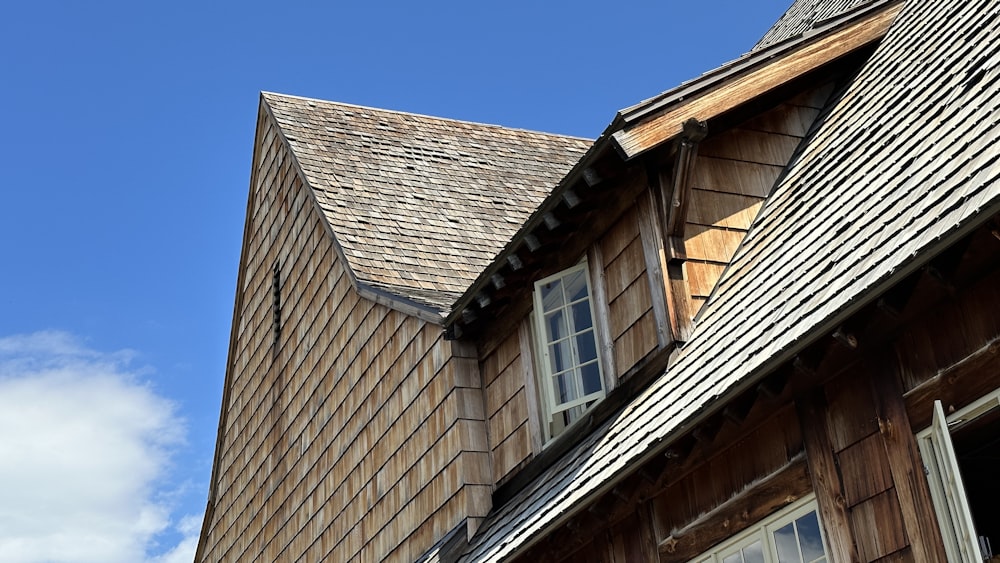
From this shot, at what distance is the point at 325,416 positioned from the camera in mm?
15078

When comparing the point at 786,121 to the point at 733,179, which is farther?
the point at 786,121

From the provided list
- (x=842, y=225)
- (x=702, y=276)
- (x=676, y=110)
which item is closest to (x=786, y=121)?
(x=676, y=110)

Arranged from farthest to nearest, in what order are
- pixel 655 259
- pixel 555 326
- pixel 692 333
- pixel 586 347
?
pixel 555 326 < pixel 586 347 < pixel 655 259 < pixel 692 333

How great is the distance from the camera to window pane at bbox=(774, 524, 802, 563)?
703 centimetres

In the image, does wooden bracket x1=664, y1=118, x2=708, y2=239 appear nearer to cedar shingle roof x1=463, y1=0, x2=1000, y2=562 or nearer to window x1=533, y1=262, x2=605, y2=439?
cedar shingle roof x1=463, y1=0, x2=1000, y2=562

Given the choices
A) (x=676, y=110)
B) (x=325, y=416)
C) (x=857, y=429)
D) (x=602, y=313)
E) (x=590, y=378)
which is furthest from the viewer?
(x=325, y=416)

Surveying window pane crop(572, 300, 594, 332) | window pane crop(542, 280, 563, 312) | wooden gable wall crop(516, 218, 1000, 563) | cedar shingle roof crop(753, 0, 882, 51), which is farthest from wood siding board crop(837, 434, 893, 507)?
cedar shingle roof crop(753, 0, 882, 51)

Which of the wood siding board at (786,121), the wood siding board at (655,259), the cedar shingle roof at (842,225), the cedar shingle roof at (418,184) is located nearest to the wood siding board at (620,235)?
the wood siding board at (655,259)

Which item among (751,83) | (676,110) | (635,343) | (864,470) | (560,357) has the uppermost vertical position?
(751,83)

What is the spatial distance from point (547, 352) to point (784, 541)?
365 centimetres

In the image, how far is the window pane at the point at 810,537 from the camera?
686 cm

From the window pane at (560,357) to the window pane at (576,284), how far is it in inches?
16.1

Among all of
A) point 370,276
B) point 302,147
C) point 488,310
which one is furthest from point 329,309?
point 488,310

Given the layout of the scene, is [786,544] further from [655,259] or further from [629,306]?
[629,306]
